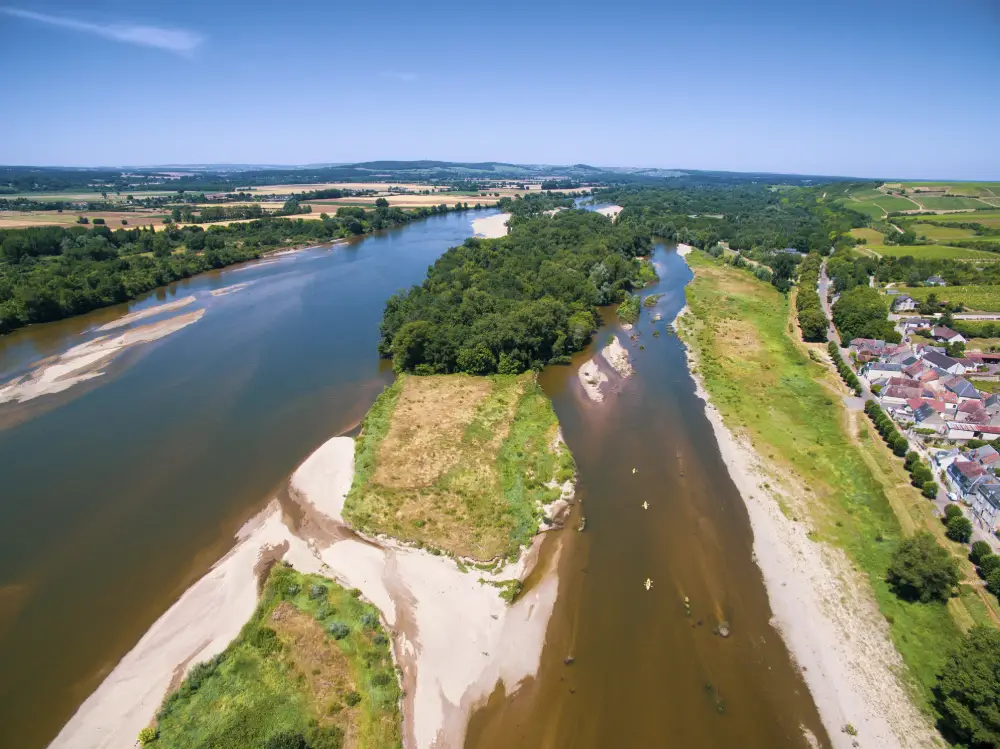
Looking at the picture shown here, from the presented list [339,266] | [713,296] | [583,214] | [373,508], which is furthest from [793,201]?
[373,508]

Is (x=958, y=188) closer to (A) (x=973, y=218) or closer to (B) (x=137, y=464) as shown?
(A) (x=973, y=218)

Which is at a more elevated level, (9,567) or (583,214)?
(583,214)

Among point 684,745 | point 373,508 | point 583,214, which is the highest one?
point 583,214

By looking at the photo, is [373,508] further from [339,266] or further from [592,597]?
[339,266]

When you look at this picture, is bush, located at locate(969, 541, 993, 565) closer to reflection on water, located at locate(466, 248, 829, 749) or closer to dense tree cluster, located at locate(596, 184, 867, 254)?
reflection on water, located at locate(466, 248, 829, 749)

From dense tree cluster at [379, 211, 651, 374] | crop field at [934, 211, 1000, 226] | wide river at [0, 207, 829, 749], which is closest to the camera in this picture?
wide river at [0, 207, 829, 749]

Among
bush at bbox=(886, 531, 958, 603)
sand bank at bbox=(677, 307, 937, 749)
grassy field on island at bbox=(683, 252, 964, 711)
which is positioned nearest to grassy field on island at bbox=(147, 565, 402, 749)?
sand bank at bbox=(677, 307, 937, 749)

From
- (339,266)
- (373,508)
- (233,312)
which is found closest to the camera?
(373,508)
